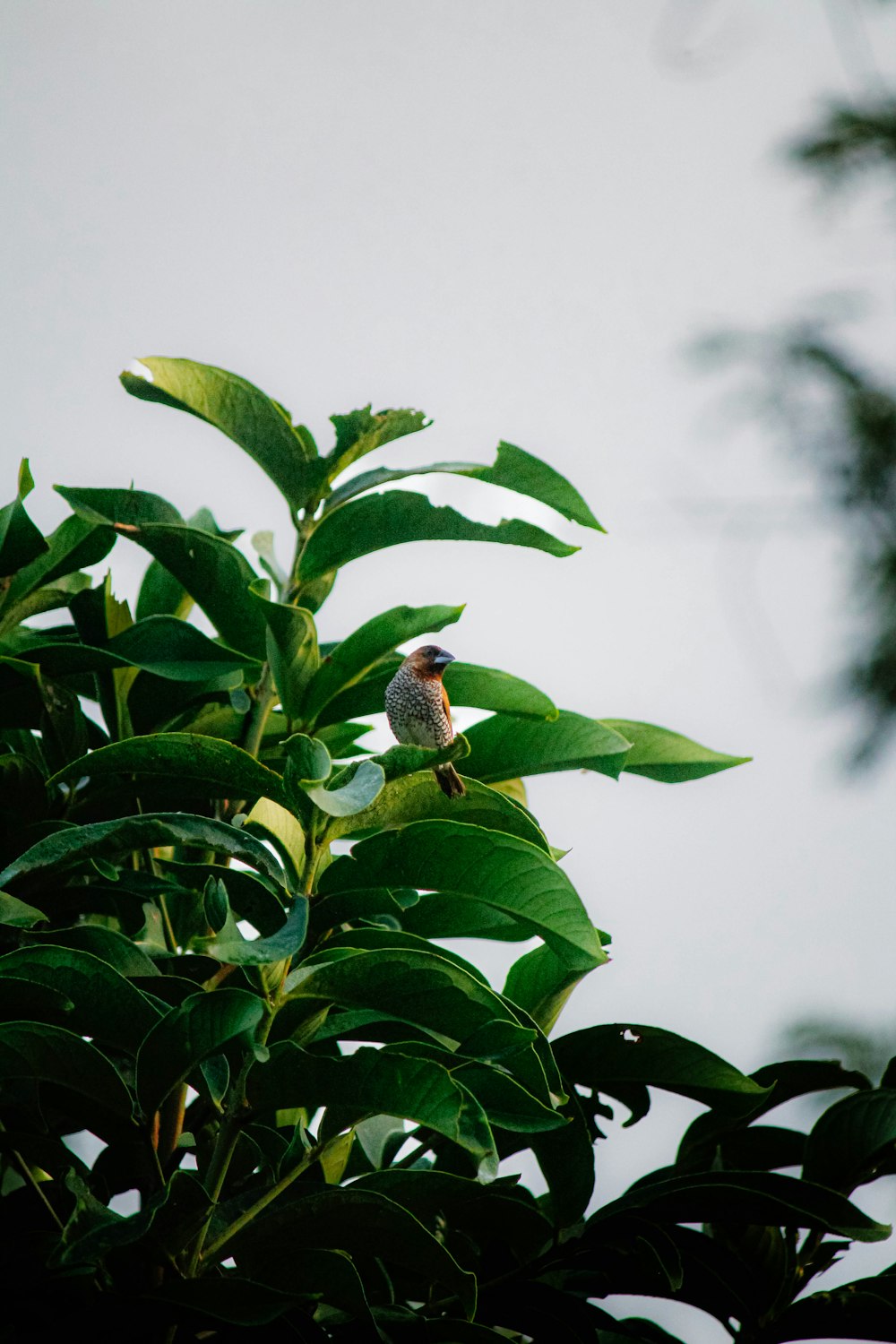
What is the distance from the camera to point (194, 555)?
0.83 metres

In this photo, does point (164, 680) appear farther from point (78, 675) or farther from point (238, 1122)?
point (238, 1122)

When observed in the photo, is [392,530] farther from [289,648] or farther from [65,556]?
[65,556]

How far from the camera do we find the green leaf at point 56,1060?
0.61 m

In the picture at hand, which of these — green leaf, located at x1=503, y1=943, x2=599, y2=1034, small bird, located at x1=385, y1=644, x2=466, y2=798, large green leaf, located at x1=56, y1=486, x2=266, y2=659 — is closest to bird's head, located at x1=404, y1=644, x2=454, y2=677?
small bird, located at x1=385, y1=644, x2=466, y2=798

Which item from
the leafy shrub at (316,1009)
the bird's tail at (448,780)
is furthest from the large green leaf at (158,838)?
the bird's tail at (448,780)

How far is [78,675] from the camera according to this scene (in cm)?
96

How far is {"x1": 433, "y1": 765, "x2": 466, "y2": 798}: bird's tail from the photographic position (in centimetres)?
74

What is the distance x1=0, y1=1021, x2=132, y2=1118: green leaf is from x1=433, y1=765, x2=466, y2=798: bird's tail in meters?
0.25

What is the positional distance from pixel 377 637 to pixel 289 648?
0.21ft

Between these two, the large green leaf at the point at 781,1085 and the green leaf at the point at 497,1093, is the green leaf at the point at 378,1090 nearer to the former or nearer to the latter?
the green leaf at the point at 497,1093

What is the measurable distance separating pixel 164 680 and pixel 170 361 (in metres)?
0.26

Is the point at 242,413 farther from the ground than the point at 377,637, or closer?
farther from the ground

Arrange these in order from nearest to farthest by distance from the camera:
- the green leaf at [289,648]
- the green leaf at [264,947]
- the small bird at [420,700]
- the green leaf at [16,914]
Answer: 1. the green leaf at [264,947]
2. the green leaf at [16,914]
3. the green leaf at [289,648]
4. the small bird at [420,700]

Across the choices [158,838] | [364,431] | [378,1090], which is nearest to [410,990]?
[378,1090]
